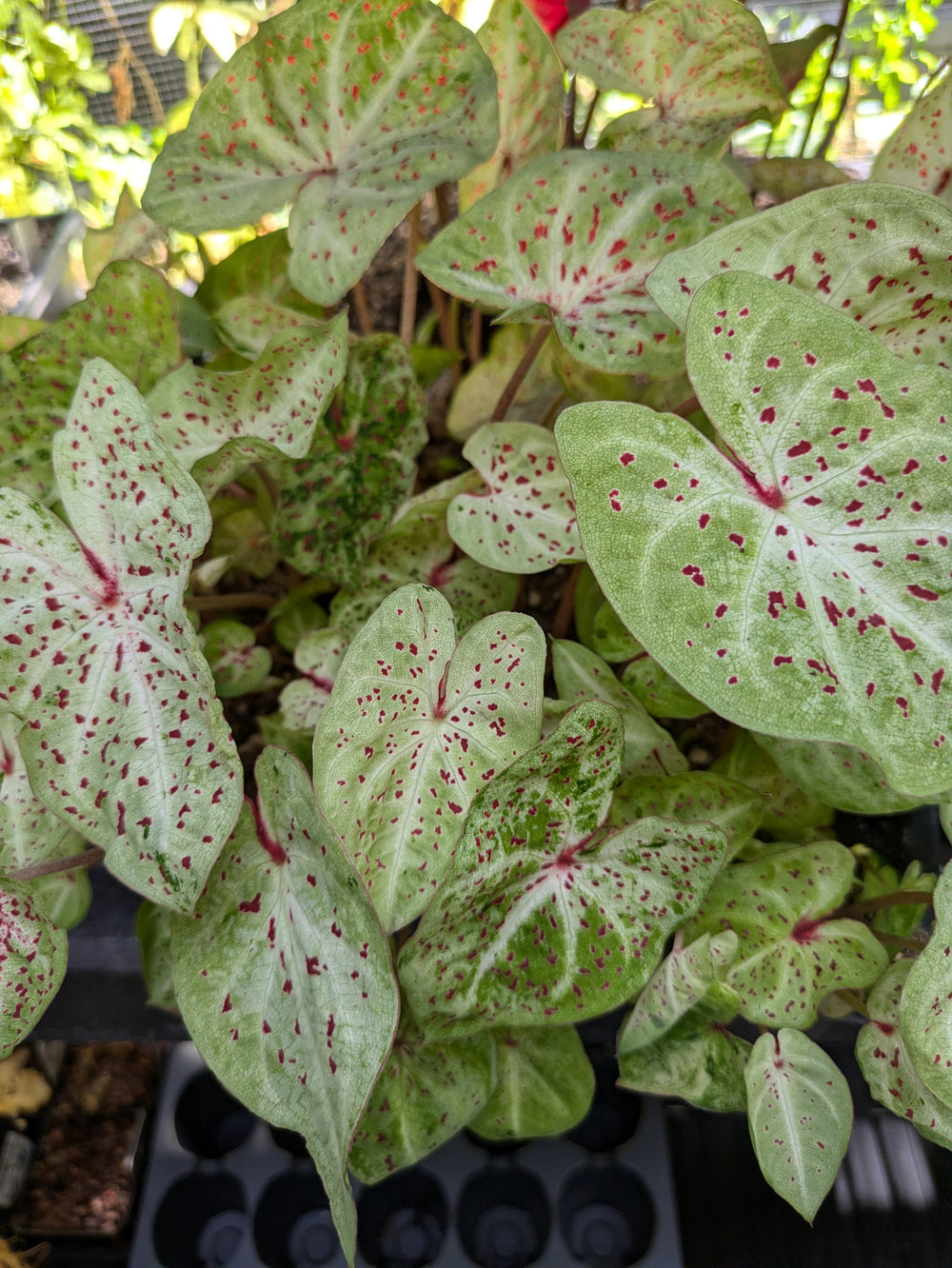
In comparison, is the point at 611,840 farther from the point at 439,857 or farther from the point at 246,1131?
the point at 246,1131

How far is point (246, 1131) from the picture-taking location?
0.99 meters

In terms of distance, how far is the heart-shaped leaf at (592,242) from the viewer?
0.76m

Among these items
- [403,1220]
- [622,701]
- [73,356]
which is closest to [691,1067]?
[622,701]

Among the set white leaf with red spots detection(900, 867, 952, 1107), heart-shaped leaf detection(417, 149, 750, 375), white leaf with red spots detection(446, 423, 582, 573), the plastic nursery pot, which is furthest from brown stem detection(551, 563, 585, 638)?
the plastic nursery pot

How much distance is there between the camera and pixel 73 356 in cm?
85

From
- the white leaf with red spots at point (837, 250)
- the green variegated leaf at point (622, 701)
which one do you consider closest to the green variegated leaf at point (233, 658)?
the green variegated leaf at point (622, 701)

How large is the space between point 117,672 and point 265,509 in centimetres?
42

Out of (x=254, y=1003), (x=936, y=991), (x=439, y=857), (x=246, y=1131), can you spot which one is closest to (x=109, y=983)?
(x=246, y=1131)

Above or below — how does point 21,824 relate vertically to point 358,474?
below

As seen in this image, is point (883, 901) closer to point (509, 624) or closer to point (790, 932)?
point (790, 932)

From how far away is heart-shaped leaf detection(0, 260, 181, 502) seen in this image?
0.83 meters

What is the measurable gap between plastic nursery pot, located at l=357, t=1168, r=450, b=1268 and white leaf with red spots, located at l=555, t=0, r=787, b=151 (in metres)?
1.15

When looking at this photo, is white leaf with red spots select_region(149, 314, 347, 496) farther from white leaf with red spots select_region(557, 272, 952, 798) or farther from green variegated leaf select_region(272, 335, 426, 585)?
white leaf with red spots select_region(557, 272, 952, 798)

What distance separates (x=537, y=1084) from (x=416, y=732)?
0.37 m
